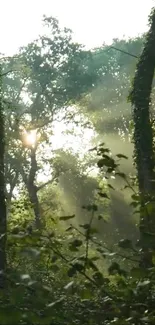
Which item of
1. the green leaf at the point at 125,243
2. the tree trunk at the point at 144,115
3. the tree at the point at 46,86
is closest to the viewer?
the green leaf at the point at 125,243

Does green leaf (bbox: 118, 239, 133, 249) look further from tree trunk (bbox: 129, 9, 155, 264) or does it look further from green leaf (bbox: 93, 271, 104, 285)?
tree trunk (bbox: 129, 9, 155, 264)

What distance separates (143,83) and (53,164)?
30.7m

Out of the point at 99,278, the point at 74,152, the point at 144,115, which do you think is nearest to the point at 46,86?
the point at 74,152

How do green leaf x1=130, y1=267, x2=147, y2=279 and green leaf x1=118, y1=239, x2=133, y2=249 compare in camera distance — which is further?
green leaf x1=118, y1=239, x2=133, y2=249

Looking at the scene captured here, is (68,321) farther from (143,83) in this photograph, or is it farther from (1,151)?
(143,83)

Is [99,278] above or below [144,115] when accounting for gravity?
below

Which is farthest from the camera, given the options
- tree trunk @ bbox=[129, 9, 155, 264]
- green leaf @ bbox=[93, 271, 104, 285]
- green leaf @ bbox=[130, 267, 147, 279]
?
tree trunk @ bbox=[129, 9, 155, 264]

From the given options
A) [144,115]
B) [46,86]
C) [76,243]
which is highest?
[46,86]

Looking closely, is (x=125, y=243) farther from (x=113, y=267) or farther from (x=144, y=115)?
(x=144, y=115)

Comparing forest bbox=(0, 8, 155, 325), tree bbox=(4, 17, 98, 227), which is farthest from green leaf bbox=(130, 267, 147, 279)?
tree bbox=(4, 17, 98, 227)

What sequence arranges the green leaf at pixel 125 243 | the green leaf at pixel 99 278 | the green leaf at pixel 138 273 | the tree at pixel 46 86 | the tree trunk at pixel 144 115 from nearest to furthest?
1. the green leaf at pixel 138 273
2. the green leaf at pixel 125 243
3. the green leaf at pixel 99 278
4. the tree trunk at pixel 144 115
5. the tree at pixel 46 86

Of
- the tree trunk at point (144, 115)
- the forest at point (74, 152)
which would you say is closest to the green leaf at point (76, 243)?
the forest at point (74, 152)

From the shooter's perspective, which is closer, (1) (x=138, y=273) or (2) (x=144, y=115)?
(1) (x=138, y=273)

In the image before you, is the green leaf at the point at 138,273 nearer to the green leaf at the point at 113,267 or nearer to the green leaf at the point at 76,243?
the green leaf at the point at 113,267
